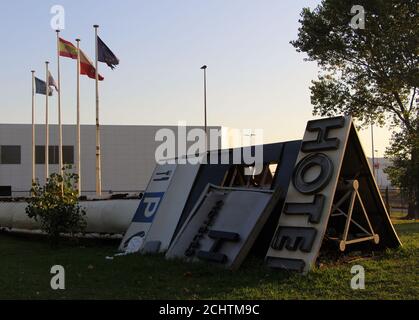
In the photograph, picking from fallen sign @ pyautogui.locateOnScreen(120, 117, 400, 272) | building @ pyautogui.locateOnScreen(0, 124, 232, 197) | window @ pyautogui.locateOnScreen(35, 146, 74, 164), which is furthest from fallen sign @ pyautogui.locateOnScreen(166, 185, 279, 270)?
window @ pyautogui.locateOnScreen(35, 146, 74, 164)

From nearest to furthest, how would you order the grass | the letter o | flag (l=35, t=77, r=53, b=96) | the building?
the grass → the letter o → flag (l=35, t=77, r=53, b=96) → the building

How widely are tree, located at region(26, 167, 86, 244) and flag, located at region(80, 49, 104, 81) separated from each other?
614 inches

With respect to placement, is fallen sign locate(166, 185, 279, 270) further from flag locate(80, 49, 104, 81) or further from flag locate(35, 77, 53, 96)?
flag locate(35, 77, 53, 96)

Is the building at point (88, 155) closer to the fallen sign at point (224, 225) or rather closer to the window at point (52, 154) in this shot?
the window at point (52, 154)

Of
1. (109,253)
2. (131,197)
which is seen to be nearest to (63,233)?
(131,197)

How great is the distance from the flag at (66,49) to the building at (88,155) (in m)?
27.9

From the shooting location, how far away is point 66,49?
31.1m

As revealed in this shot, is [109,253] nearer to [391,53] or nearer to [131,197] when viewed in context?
[131,197]

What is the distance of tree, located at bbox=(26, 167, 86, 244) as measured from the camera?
49.6 ft

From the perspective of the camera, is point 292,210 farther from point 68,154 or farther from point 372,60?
point 68,154

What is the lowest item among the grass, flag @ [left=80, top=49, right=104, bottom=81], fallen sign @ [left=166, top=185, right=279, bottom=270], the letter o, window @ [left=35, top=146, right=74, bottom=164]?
the grass

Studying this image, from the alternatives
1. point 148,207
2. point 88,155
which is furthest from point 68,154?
point 148,207

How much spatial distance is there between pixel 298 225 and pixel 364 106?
2045cm

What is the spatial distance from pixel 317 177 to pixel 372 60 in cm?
1902
